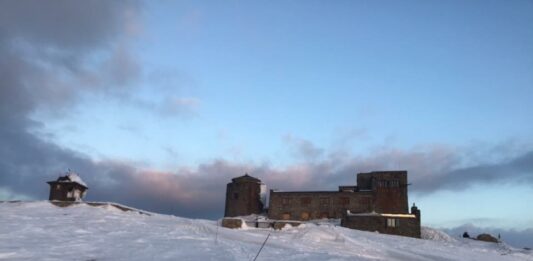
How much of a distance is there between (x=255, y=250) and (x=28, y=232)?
24.1 ft

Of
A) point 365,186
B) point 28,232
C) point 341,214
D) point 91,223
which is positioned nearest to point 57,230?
point 28,232

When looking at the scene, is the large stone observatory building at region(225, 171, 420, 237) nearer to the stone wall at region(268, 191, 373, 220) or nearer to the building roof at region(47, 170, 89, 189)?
the stone wall at region(268, 191, 373, 220)

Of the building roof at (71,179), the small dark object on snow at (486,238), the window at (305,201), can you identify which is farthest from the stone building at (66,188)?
the small dark object on snow at (486,238)

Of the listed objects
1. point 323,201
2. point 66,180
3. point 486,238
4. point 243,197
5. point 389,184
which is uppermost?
point 389,184

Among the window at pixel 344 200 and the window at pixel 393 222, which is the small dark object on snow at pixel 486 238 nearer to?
the window at pixel 393 222

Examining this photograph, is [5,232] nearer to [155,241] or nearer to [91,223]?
[91,223]

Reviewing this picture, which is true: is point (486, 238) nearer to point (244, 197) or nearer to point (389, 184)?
point (389, 184)

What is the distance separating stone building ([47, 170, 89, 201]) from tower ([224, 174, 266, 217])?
77.3 ft

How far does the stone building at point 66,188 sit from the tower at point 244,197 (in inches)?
928

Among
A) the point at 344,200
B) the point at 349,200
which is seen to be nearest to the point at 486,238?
the point at 349,200

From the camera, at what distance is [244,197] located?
74250 millimetres

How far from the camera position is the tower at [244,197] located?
2904 inches

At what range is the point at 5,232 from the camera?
14477 millimetres

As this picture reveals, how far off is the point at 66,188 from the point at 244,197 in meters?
26.7
